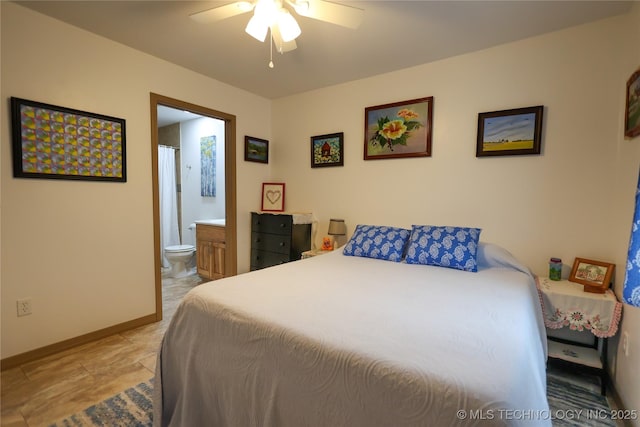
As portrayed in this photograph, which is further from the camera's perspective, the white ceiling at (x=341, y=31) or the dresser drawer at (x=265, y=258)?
the dresser drawer at (x=265, y=258)

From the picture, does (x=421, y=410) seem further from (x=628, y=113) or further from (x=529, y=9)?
(x=529, y=9)

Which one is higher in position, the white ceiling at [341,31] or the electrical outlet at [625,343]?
the white ceiling at [341,31]

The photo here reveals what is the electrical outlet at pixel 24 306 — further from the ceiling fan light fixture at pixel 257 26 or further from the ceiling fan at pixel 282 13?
the ceiling fan light fixture at pixel 257 26

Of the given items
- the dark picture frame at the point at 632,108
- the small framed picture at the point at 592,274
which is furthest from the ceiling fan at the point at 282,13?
the small framed picture at the point at 592,274

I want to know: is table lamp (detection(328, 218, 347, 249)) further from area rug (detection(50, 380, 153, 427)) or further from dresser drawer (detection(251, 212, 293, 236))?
area rug (detection(50, 380, 153, 427))

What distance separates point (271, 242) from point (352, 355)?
99.2 inches

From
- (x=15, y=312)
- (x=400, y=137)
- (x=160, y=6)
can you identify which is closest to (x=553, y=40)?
(x=400, y=137)

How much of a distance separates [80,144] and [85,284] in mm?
1065

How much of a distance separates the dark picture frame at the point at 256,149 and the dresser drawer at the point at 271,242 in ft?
2.95

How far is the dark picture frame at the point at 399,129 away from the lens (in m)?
2.69

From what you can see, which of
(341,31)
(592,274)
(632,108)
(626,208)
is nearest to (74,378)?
(341,31)

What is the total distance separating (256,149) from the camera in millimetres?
3596

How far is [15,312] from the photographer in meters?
1.97

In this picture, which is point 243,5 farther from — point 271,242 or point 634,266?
point 271,242
